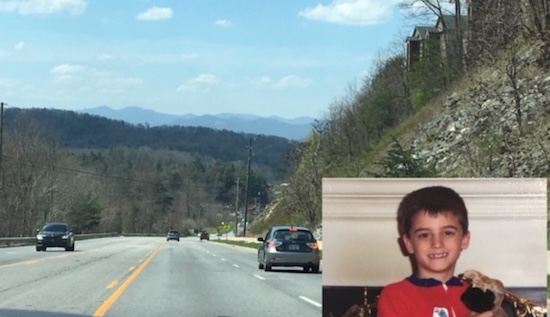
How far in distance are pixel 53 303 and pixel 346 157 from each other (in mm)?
52779

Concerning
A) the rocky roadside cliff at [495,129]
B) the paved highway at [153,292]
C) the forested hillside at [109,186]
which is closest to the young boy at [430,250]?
the paved highway at [153,292]

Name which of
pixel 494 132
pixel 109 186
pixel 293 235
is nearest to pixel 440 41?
pixel 494 132

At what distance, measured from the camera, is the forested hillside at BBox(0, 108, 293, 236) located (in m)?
92.9

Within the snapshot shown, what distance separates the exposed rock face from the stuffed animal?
973 inches

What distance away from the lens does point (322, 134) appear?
234 ft

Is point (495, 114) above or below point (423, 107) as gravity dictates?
below

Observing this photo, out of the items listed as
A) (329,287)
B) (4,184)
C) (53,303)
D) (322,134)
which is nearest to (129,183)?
(4,184)

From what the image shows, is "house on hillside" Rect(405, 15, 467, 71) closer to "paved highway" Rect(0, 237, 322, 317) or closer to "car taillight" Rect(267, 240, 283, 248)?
"car taillight" Rect(267, 240, 283, 248)

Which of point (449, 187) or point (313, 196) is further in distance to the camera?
point (313, 196)

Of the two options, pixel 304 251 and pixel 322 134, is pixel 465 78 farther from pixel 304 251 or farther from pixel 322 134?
pixel 304 251

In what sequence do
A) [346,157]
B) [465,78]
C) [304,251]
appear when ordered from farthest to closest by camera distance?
[346,157], [465,78], [304,251]

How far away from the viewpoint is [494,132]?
3503 cm

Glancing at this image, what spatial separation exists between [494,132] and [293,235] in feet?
37.6

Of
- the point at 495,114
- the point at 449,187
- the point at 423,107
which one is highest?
the point at 423,107
